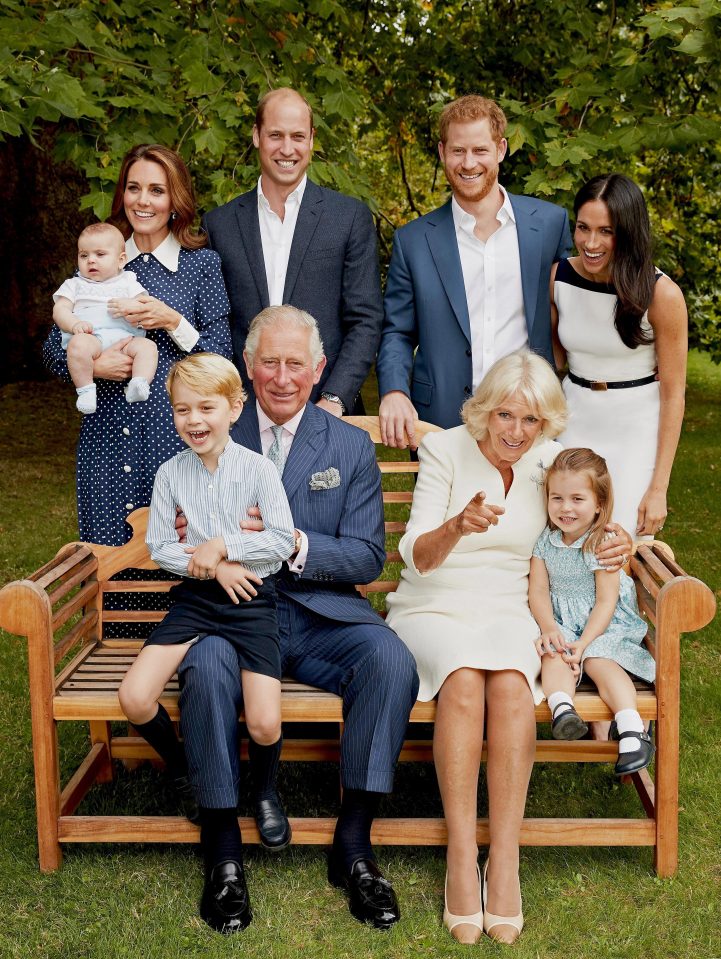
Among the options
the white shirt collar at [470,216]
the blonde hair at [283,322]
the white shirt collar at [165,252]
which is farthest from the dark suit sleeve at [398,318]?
the white shirt collar at [165,252]

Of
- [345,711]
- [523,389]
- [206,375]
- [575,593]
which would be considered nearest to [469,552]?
[575,593]

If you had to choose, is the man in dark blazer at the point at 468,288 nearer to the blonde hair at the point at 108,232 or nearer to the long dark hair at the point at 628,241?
the long dark hair at the point at 628,241

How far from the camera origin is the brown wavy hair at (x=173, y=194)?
3879mm

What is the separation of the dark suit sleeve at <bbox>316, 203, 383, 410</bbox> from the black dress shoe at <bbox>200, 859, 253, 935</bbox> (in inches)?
70.4

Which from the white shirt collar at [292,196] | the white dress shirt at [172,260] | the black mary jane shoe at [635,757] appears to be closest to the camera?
the black mary jane shoe at [635,757]

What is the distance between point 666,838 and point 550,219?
2.29 m

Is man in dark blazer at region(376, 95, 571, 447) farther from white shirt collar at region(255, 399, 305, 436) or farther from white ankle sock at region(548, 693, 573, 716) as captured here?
white ankle sock at region(548, 693, 573, 716)

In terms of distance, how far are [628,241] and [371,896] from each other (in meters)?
2.28

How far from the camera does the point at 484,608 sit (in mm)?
3492

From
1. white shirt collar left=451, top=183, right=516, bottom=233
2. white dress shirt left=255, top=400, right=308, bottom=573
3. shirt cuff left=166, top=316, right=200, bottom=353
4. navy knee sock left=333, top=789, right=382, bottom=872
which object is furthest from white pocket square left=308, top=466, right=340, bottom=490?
white shirt collar left=451, top=183, right=516, bottom=233

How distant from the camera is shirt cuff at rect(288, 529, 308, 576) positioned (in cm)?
342

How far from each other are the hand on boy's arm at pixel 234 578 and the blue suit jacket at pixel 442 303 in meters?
1.10

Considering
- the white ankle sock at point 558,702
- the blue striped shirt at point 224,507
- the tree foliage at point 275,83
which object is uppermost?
the tree foliage at point 275,83

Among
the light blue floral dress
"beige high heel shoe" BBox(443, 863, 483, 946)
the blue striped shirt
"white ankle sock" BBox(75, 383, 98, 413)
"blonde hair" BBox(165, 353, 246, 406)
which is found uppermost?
"blonde hair" BBox(165, 353, 246, 406)
